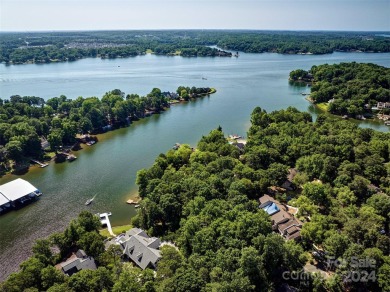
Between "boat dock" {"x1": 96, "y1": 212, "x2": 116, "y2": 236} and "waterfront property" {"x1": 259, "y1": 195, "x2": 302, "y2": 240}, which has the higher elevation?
"waterfront property" {"x1": 259, "y1": 195, "x2": 302, "y2": 240}

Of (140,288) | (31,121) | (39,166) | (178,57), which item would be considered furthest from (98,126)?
(178,57)

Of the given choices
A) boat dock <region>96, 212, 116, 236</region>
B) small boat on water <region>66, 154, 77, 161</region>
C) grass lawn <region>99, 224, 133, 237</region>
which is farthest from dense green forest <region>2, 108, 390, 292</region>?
small boat on water <region>66, 154, 77, 161</region>

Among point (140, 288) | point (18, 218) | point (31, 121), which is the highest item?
point (31, 121)

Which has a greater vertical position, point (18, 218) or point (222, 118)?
point (222, 118)

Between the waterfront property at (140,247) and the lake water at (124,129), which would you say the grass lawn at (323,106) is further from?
the waterfront property at (140,247)

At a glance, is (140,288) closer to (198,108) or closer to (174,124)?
(174,124)

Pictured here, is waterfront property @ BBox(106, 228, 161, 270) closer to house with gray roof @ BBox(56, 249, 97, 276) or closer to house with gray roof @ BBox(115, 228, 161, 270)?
house with gray roof @ BBox(115, 228, 161, 270)

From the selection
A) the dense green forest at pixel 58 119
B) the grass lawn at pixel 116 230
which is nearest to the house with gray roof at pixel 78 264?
the grass lawn at pixel 116 230
